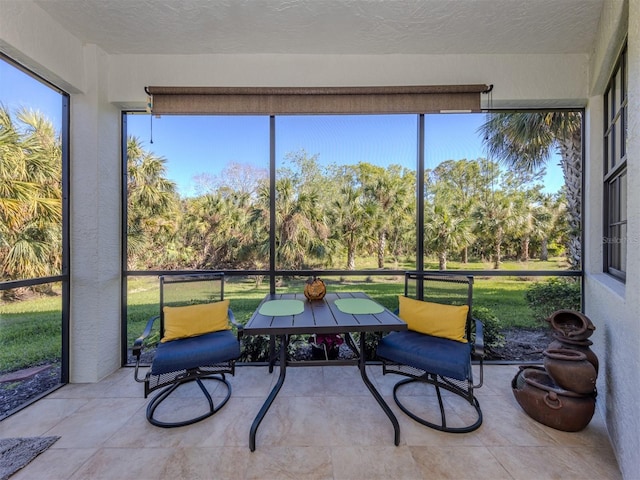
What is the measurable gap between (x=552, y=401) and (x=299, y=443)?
5.37 ft

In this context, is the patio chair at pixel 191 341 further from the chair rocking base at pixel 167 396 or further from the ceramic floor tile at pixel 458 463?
the ceramic floor tile at pixel 458 463

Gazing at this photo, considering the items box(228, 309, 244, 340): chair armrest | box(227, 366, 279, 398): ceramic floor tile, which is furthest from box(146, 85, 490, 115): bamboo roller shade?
box(227, 366, 279, 398): ceramic floor tile

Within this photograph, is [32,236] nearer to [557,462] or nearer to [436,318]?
[436,318]

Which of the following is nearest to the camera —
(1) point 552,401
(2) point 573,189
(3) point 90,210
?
(1) point 552,401

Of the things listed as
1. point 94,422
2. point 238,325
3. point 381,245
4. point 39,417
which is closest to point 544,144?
point 381,245

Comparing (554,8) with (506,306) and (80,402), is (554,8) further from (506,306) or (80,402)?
(80,402)

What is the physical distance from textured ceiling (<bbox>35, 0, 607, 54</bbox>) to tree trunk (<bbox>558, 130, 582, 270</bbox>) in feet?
2.52

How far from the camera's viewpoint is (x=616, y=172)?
199 centimetres

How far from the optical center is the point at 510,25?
1957mm

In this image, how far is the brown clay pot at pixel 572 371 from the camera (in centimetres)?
161

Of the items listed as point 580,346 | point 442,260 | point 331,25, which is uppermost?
point 331,25

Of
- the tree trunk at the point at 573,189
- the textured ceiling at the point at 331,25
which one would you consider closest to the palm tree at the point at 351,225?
the textured ceiling at the point at 331,25

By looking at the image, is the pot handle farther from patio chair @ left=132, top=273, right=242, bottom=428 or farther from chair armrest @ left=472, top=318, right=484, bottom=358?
patio chair @ left=132, top=273, right=242, bottom=428

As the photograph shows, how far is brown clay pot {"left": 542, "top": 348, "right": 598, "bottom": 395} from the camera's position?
5.28 ft
